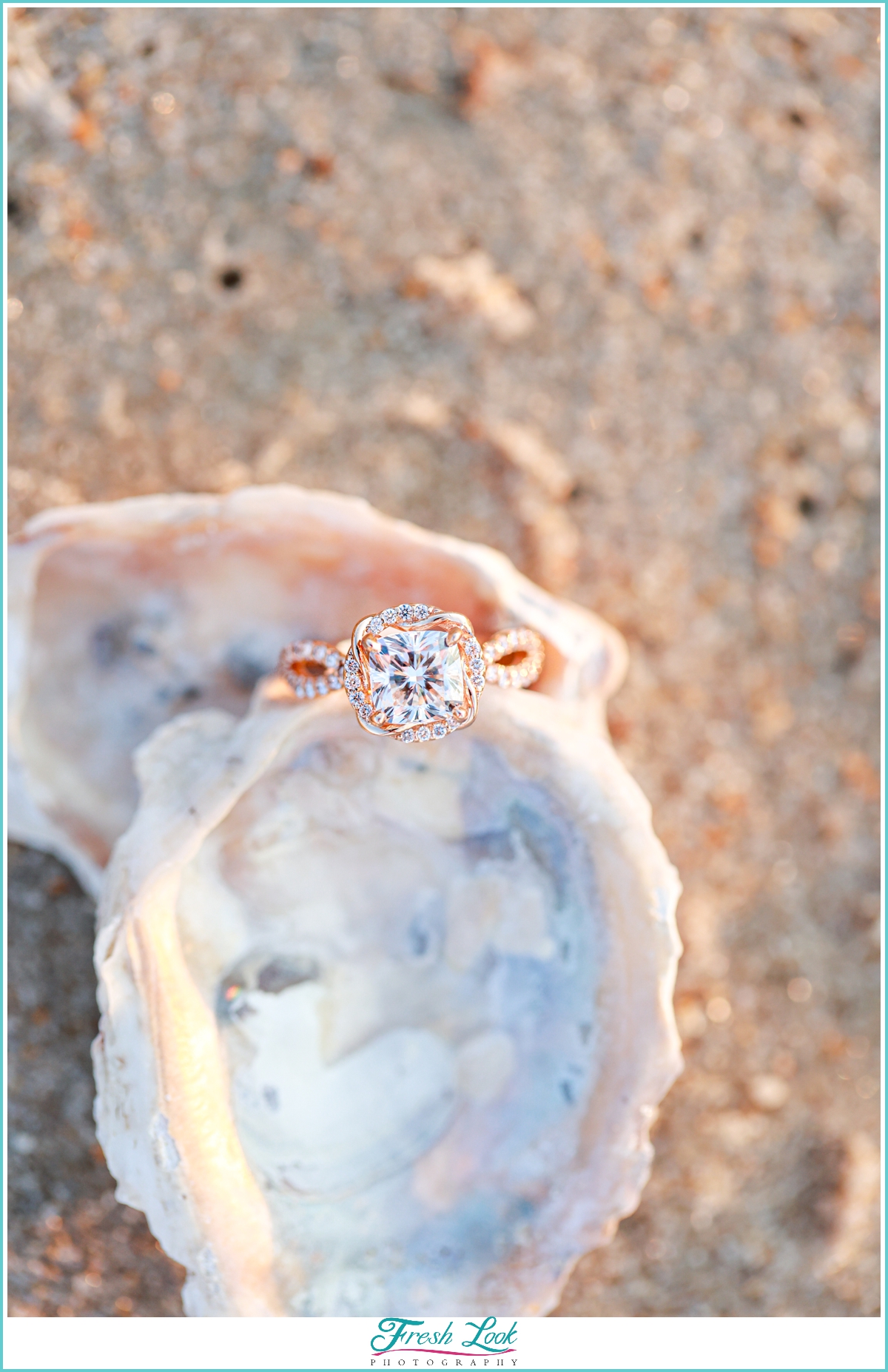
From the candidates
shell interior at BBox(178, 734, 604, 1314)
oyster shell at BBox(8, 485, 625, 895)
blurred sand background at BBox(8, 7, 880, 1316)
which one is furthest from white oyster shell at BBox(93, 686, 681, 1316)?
blurred sand background at BBox(8, 7, 880, 1316)

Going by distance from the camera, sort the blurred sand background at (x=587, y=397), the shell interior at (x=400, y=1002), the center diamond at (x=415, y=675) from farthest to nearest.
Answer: the blurred sand background at (x=587, y=397), the shell interior at (x=400, y=1002), the center diamond at (x=415, y=675)

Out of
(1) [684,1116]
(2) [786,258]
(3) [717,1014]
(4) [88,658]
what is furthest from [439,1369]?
(2) [786,258]

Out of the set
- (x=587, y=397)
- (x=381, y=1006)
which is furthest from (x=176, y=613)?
(x=587, y=397)

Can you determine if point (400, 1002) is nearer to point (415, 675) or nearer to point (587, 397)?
point (415, 675)

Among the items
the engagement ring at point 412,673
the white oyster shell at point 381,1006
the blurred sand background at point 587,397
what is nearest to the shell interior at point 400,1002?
the white oyster shell at point 381,1006

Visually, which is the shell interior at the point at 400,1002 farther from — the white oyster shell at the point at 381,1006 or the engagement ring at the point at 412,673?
the engagement ring at the point at 412,673

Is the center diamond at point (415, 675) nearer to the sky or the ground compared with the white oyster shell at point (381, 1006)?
nearer to the sky
